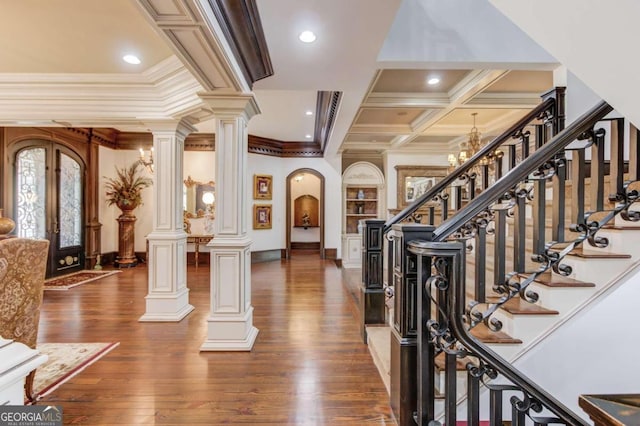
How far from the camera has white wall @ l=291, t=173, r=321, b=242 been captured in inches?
418

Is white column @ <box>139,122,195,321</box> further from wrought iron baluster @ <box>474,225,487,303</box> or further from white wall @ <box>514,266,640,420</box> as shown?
white wall @ <box>514,266,640,420</box>

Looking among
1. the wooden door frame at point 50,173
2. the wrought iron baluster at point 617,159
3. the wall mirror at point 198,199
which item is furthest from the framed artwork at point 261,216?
the wrought iron baluster at point 617,159

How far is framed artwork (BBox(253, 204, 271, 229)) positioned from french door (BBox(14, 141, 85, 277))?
3604 millimetres

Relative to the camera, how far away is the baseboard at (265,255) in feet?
24.3

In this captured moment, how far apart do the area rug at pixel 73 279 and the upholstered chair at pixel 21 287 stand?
12.0ft

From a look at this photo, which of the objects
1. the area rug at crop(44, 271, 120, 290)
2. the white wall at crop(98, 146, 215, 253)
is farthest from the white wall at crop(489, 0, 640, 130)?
the white wall at crop(98, 146, 215, 253)

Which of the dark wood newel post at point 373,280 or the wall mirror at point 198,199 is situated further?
the wall mirror at point 198,199

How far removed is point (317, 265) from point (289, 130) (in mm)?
3135

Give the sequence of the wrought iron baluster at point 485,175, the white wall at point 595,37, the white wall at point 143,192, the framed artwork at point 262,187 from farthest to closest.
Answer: the framed artwork at point 262,187 → the white wall at point 143,192 → the wrought iron baluster at point 485,175 → the white wall at point 595,37

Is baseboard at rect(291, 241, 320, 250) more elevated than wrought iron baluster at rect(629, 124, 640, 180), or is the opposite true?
wrought iron baluster at rect(629, 124, 640, 180)

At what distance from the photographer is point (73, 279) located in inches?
218

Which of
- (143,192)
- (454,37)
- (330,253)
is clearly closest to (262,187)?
(330,253)

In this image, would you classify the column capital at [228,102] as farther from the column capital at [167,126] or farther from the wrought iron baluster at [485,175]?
the wrought iron baluster at [485,175]

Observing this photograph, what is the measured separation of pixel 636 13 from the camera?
75 centimetres
